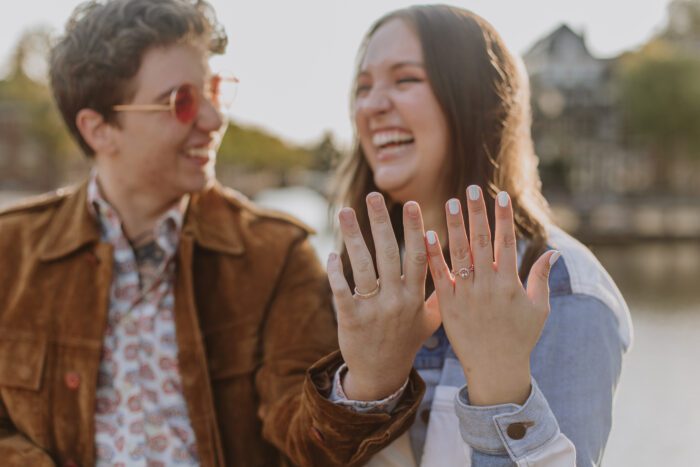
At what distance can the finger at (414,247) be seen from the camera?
1546 millimetres

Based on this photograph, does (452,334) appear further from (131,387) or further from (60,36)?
(60,36)

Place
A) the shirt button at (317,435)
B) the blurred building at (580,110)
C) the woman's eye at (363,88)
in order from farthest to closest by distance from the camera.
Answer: the blurred building at (580,110)
the woman's eye at (363,88)
the shirt button at (317,435)

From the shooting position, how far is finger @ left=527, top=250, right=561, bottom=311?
61.3 inches

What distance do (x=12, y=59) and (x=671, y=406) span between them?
27.1 metres

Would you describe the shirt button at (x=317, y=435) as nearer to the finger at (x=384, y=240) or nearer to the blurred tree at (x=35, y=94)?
the finger at (x=384, y=240)

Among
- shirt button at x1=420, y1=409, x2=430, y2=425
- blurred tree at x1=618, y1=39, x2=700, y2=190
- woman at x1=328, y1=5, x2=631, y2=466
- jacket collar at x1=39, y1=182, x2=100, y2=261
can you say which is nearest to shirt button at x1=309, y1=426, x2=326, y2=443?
woman at x1=328, y1=5, x2=631, y2=466

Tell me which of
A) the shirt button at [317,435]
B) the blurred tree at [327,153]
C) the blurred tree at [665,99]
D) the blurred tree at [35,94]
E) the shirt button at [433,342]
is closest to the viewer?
the shirt button at [317,435]

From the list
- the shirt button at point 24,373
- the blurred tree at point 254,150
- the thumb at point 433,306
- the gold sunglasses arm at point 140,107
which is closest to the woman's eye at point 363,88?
the gold sunglasses arm at point 140,107

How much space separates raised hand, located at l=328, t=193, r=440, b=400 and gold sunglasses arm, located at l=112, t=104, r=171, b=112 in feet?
3.34

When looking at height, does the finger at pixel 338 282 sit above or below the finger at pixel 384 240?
below

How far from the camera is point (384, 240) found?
1.58 metres

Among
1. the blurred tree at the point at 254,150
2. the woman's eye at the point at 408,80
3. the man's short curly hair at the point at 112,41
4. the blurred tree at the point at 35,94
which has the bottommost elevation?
the blurred tree at the point at 254,150

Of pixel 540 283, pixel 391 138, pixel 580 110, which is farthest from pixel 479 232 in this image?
pixel 580 110

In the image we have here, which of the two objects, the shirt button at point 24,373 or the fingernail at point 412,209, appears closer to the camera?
the fingernail at point 412,209
